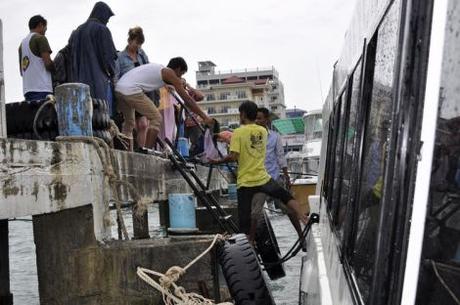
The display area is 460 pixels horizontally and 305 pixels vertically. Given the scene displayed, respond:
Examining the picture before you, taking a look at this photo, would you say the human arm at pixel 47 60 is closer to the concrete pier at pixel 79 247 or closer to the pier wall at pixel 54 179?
the pier wall at pixel 54 179

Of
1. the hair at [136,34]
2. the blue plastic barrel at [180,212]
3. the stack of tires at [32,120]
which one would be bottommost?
the blue plastic barrel at [180,212]

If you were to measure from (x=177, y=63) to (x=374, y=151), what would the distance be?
17.0 feet

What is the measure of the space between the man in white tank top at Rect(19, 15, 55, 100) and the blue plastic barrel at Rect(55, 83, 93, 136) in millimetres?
1470

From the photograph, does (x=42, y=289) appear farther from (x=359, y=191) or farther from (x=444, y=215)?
(x=444, y=215)

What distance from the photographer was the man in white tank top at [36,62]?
6.67 metres

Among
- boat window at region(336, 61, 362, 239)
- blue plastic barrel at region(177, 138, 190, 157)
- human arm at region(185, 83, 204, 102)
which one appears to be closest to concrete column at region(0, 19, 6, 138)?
boat window at region(336, 61, 362, 239)

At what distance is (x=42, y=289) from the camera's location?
4840 mm

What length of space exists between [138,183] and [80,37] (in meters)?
1.86

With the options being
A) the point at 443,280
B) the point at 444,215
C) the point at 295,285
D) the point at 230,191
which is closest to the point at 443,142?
the point at 444,215

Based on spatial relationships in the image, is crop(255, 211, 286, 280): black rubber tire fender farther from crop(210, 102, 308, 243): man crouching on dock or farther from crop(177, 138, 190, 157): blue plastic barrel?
crop(177, 138, 190, 157): blue plastic barrel

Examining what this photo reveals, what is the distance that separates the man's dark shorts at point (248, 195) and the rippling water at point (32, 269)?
167 centimetres

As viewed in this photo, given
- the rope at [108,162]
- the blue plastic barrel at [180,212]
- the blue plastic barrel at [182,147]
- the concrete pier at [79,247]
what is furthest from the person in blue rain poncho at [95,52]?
the blue plastic barrel at [182,147]

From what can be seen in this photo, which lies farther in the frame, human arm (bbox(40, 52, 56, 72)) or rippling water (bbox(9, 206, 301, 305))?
rippling water (bbox(9, 206, 301, 305))

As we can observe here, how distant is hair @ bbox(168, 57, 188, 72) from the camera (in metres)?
6.73
